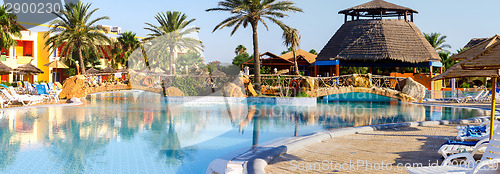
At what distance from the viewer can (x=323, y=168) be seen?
6.33m

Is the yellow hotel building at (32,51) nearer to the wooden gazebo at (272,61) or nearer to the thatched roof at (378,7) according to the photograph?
the wooden gazebo at (272,61)

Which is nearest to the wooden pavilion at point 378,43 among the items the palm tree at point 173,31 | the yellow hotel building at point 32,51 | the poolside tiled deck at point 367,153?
the palm tree at point 173,31

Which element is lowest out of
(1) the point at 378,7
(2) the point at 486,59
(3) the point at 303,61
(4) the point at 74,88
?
(4) the point at 74,88

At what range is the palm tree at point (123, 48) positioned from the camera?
48.4m

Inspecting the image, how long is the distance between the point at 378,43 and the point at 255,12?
38.8 feet

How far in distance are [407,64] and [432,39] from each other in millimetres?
23705

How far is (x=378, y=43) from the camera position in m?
33.3

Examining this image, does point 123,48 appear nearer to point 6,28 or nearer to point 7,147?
point 6,28

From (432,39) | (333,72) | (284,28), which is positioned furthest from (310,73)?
(432,39)

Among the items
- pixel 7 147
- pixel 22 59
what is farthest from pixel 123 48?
pixel 7 147

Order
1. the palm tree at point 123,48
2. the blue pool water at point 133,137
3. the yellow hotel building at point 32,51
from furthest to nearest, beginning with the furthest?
the palm tree at point 123,48 → the yellow hotel building at point 32,51 → the blue pool water at point 133,137

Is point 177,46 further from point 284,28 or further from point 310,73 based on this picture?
point 284,28

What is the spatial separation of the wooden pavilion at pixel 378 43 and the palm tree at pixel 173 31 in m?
11.6

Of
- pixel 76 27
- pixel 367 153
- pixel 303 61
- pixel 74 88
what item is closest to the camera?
pixel 367 153
